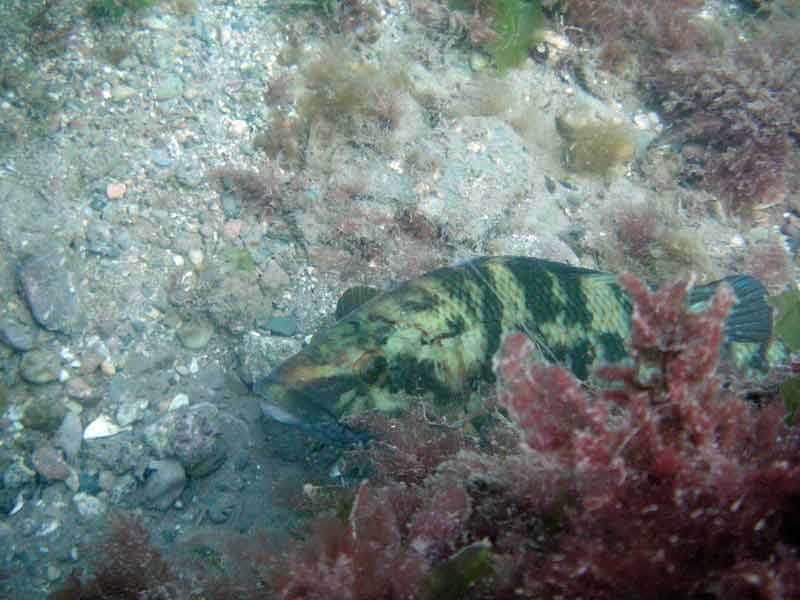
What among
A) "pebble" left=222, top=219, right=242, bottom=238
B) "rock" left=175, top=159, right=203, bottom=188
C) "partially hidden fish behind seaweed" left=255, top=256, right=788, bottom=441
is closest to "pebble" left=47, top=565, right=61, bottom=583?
"partially hidden fish behind seaweed" left=255, top=256, right=788, bottom=441

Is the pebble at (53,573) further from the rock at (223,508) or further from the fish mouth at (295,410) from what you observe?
→ the fish mouth at (295,410)

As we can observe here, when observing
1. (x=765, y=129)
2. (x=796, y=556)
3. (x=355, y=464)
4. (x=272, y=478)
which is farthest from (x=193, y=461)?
(x=765, y=129)

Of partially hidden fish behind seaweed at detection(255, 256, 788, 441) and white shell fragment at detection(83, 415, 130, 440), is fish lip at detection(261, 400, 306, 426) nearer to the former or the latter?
partially hidden fish behind seaweed at detection(255, 256, 788, 441)

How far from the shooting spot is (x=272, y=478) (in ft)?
11.6

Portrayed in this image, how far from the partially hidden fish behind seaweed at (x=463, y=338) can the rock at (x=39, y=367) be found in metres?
2.20

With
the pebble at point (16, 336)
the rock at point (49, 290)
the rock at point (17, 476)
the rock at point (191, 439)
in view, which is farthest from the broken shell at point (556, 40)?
the rock at point (17, 476)

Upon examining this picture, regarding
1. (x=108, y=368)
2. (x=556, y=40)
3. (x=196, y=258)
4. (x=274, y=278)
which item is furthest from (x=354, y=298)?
(x=556, y=40)

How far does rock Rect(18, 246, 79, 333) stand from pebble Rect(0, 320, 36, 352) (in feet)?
0.42

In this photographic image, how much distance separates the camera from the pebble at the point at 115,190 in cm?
452

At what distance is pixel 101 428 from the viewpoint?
3.82 meters

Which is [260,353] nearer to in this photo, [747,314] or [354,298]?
[354,298]

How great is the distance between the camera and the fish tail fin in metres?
3.02

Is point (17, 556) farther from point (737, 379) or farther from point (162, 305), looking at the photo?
point (737, 379)

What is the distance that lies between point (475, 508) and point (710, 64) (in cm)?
567
